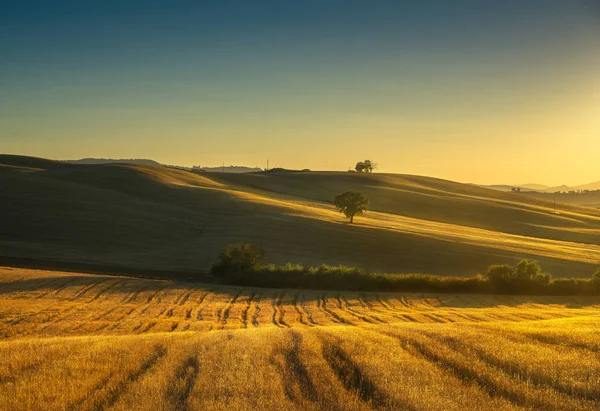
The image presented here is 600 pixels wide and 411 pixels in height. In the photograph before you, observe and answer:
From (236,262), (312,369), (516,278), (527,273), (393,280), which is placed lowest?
(393,280)

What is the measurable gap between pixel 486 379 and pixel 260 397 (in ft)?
18.9

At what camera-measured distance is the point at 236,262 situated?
54.5m

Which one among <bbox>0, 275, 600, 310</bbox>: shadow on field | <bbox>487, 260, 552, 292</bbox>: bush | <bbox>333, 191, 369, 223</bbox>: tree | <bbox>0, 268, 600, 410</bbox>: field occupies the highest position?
<bbox>333, 191, 369, 223</bbox>: tree

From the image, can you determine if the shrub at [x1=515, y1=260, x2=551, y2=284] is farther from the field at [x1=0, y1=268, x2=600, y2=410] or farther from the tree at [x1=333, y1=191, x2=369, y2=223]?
the tree at [x1=333, y1=191, x2=369, y2=223]

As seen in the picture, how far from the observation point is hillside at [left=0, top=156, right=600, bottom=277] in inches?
2569

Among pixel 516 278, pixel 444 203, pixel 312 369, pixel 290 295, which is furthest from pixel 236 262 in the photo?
pixel 444 203

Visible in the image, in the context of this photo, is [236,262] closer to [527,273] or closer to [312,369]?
[527,273]

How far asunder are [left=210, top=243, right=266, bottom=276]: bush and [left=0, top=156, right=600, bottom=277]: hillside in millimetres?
4243

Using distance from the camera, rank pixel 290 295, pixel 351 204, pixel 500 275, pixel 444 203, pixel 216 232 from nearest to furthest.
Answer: pixel 290 295 < pixel 500 275 < pixel 216 232 < pixel 351 204 < pixel 444 203

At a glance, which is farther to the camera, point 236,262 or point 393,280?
point 236,262

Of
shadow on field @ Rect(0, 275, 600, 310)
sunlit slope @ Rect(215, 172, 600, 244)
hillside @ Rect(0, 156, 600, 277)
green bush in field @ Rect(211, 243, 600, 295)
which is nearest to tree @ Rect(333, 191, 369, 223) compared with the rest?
hillside @ Rect(0, 156, 600, 277)

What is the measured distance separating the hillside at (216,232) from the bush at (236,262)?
13.9ft

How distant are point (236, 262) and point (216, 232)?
23.0 metres

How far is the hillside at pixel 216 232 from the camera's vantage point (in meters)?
65.2
